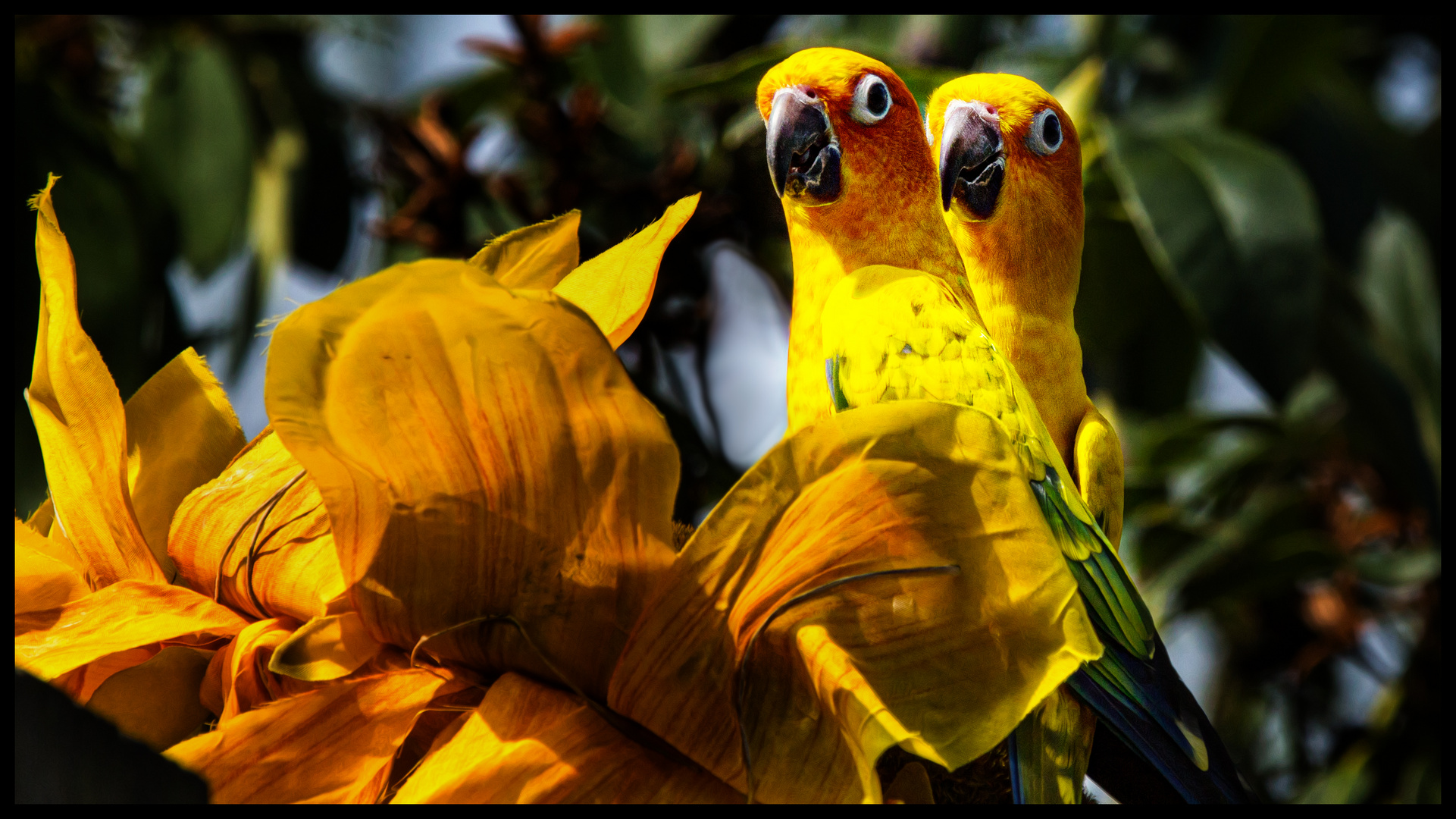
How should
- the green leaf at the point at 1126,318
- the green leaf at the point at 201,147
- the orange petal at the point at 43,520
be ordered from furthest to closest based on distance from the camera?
the green leaf at the point at 201,147, the green leaf at the point at 1126,318, the orange petal at the point at 43,520

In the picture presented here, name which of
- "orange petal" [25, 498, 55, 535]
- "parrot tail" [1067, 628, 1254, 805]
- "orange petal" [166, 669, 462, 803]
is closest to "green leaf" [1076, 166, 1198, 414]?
"parrot tail" [1067, 628, 1254, 805]

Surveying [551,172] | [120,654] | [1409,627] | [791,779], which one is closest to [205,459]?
[120,654]

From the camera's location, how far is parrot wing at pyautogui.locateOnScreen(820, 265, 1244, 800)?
0.91ft

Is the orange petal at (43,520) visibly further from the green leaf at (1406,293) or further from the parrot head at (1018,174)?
the green leaf at (1406,293)

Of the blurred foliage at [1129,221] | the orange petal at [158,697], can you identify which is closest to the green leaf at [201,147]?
the blurred foliage at [1129,221]

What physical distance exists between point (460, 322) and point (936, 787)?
0.56 feet

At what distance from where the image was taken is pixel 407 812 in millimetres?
236

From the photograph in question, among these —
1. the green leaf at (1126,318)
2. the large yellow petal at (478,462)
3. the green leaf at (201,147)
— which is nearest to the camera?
the large yellow petal at (478,462)

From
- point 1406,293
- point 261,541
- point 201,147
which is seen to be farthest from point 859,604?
point 1406,293

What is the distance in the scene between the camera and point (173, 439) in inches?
13.1

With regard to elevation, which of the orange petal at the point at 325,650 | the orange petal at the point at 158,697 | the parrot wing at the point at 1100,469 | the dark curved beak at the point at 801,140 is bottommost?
the parrot wing at the point at 1100,469

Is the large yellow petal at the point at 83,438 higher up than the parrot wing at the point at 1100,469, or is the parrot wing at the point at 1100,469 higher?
the large yellow petal at the point at 83,438

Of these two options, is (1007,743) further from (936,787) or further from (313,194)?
(313,194)

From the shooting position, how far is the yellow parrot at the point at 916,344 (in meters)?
0.28
